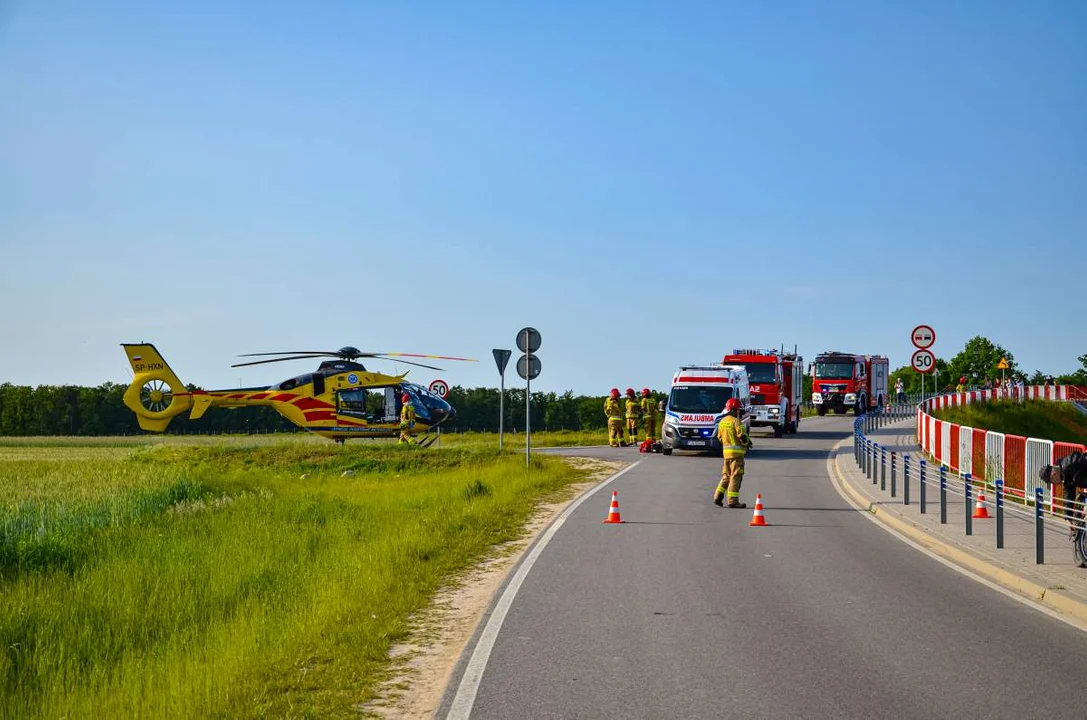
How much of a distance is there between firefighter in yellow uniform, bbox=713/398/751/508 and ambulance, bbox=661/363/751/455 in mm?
11164

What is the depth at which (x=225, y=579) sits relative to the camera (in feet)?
39.9

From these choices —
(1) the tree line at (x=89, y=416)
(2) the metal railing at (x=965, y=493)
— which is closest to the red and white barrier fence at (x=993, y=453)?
(2) the metal railing at (x=965, y=493)

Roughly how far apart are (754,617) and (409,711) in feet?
12.5

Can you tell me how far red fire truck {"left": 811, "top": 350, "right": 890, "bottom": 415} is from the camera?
54656 millimetres

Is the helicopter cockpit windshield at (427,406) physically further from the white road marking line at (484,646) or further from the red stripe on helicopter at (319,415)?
the white road marking line at (484,646)

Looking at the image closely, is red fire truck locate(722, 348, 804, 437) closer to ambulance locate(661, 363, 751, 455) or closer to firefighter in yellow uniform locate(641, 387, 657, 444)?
firefighter in yellow uniform locate(641, 387, 657, 444)

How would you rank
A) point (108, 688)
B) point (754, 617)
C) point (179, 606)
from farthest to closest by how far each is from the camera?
point (179, 606) → point (754, 617) → point (108, 688)

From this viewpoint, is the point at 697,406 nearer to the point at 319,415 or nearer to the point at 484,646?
the point at 319,415

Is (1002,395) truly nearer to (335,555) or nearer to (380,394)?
(380,394)

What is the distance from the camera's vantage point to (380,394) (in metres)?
35.4

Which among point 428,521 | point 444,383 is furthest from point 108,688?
point 444,383

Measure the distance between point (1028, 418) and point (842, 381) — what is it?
926cm

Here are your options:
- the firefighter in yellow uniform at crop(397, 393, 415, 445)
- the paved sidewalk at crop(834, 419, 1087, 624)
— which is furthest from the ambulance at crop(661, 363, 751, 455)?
the firefighter in yellow uniform at crop(397, 393, 415, 445)

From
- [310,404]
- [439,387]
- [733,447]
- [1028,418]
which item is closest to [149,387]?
[310,404]
